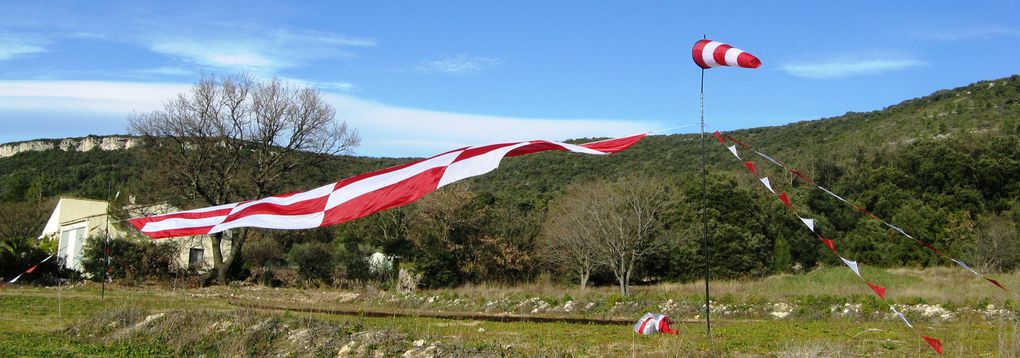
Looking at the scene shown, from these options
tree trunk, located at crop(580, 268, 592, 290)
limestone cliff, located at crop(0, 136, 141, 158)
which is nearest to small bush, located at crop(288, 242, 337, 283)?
tree trunk, located at crop(580, 268, 592, 290)

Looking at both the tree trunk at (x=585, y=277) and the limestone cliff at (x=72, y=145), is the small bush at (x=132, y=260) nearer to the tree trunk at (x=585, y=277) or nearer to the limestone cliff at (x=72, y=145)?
the tree trunk at (x=585, y=277)

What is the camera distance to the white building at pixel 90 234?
38.5 meters

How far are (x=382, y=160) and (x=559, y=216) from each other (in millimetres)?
46329

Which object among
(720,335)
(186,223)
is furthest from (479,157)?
(720,335)

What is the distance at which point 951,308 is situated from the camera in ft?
66.0

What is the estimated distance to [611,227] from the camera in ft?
121

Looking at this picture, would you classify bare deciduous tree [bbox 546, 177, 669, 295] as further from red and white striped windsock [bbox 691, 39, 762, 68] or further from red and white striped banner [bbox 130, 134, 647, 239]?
red and white striped banner [bbox 130, 134, 647, 239]

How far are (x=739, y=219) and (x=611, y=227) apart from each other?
1084 cm

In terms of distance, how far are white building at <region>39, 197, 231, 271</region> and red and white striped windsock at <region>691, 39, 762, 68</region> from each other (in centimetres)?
3236

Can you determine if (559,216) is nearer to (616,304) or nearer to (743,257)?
(743,257)

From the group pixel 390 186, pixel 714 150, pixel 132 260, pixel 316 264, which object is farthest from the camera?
pixel 714 150

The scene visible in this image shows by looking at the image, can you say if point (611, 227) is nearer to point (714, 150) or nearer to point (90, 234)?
point (90, 234)

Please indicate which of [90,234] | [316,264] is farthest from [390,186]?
[90,234]

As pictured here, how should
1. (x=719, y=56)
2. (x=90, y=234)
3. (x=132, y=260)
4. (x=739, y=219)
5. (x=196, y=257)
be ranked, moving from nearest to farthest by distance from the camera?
(x=719, y=56) < (x=132, y=260) < (x=90, y=234) < (x=196, y=257) < (x=739, y=219)
